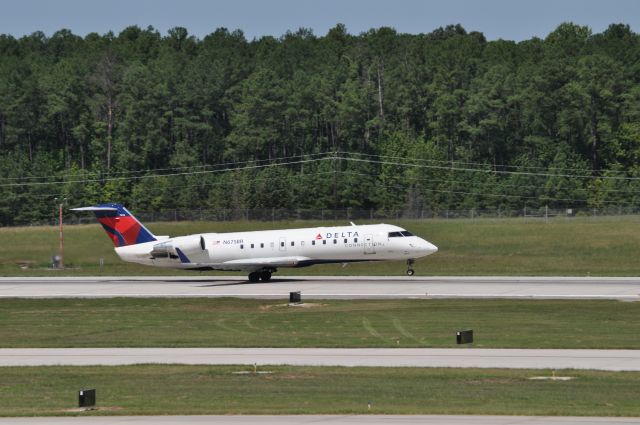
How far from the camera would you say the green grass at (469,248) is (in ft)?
250

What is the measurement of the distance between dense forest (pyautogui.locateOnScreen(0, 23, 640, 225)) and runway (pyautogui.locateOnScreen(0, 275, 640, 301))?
52872mm

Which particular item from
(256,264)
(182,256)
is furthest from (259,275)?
(182,256)

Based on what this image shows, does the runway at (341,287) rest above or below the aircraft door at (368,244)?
below

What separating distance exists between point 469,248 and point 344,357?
5768 centimetres

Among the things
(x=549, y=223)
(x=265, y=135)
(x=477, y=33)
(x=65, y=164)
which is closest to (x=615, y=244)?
(x=549, y=223)

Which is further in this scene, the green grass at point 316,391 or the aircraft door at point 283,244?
the aircraft door at point 283,244

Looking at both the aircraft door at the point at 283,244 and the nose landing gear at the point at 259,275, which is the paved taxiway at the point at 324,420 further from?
the nose landing gear at the point at 259,275

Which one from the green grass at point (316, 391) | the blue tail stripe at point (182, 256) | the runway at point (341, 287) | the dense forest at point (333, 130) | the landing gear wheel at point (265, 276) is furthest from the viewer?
the dense forest at point (333, 130)

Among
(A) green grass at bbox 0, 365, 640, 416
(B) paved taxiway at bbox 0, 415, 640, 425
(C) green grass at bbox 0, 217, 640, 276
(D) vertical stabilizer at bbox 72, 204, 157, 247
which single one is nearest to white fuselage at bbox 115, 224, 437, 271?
(D) vertical stabilizer at bbox 72, 204, 157, 247

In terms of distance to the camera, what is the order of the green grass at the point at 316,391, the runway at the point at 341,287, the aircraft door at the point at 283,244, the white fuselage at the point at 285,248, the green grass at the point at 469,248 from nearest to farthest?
the green grass at the point at 316,391 < the runway at the point at 341,287 < the white fuselage at the point at 285,248 < the aircraft door at the point at 283,244 < the green grass at the point at 469,248

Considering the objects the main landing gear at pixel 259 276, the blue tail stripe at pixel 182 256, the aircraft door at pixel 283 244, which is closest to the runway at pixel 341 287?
the main landing gear at pixel 259 276

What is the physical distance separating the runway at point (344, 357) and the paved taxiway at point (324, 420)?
7.69 m

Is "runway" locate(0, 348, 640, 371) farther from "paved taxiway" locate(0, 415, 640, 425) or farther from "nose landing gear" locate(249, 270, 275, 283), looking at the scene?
"nose landing gear" locate(249, 270, 275, 283)

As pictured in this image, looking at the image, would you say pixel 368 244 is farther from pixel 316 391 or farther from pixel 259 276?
pixel 316 391
